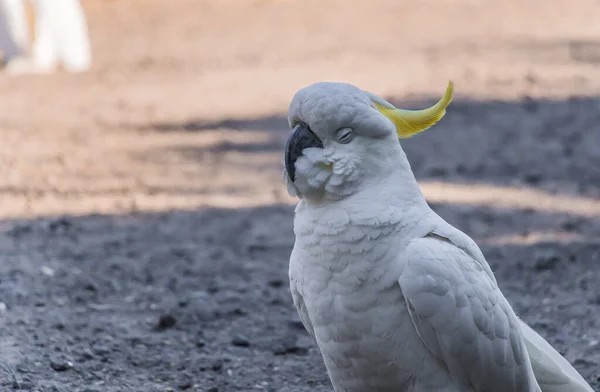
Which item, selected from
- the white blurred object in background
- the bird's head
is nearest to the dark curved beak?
the bird's head

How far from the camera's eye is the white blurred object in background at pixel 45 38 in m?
10.5

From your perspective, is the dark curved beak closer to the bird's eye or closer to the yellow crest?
the bird's eye

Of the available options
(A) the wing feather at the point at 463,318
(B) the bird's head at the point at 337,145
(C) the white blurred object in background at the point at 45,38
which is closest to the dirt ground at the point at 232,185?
(C) the white blurred object in background at the point at 45,38

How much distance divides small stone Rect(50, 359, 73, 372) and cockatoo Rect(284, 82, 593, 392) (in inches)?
49.1

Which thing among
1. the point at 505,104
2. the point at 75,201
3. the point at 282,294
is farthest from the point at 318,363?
the point at 505,104

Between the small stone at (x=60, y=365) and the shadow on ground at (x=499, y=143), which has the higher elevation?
the small stone at (x=60, y=365)

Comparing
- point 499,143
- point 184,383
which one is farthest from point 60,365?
point 499,143

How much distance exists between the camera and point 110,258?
5004 millimetres

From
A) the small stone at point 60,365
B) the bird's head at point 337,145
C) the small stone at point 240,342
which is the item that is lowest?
the small stone at point 240,342

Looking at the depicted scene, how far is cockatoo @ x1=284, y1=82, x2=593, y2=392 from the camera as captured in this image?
2.52m

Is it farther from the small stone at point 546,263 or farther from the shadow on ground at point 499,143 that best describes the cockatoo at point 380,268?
the shadow on ground at point 499,143

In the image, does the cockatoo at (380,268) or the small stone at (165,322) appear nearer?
the cockatoo at (380,268)

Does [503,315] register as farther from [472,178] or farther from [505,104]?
[505,104]

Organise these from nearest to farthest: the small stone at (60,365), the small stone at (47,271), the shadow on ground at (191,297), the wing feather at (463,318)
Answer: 1. the wing feather at (463,318)
2. the small stone at (60,365)
3. the shadow on ground at (191,297)
4. the small stone at (47,271)
